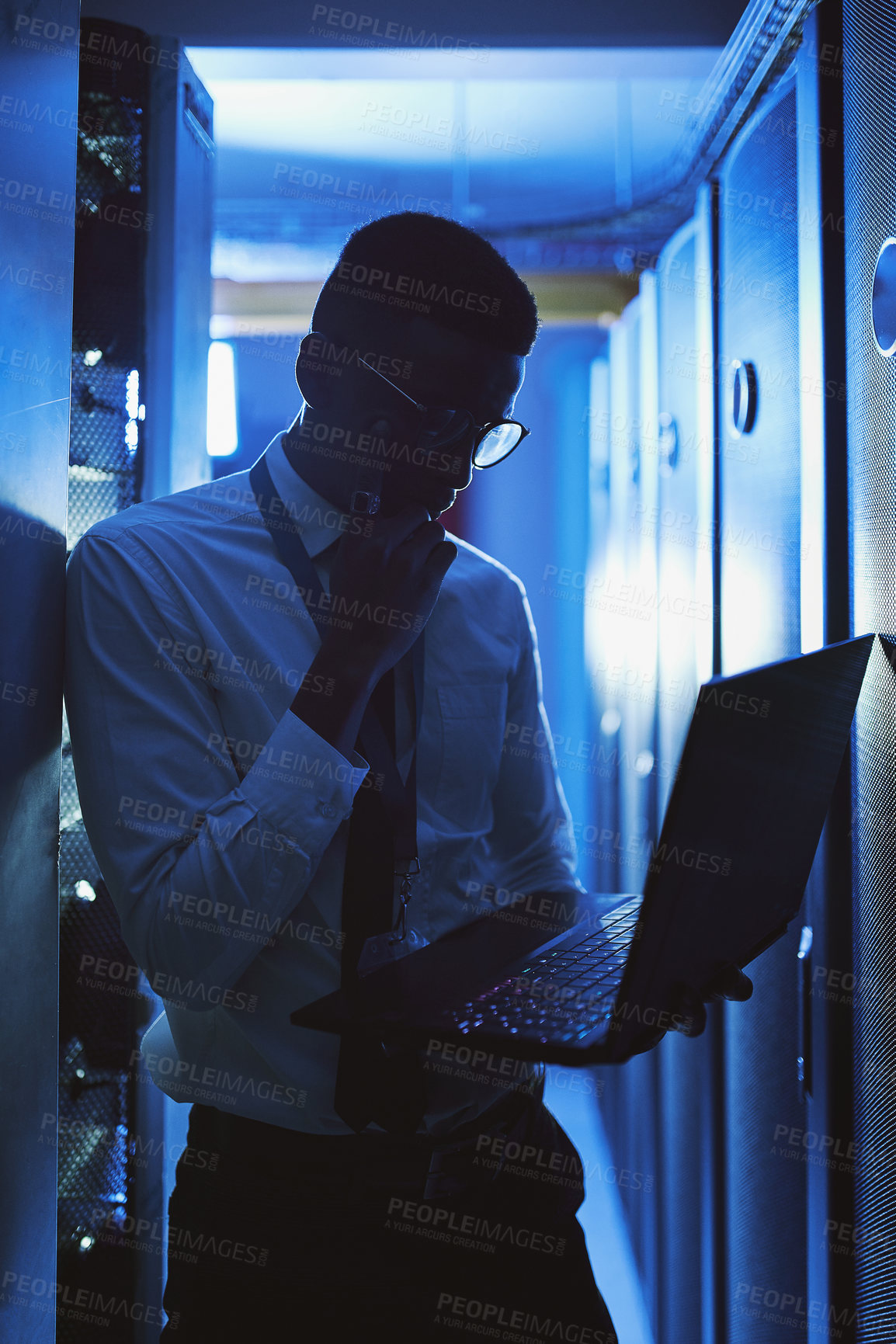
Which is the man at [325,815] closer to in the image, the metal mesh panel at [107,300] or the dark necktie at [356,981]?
the dark necktie at [356,981]

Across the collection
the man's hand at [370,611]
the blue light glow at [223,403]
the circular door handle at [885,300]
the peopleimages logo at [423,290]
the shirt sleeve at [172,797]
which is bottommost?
the shirt sleeve at [172,797]

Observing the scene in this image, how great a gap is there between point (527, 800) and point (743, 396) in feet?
2.85

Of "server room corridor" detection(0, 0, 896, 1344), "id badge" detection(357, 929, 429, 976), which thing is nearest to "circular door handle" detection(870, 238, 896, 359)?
"server room corridor" detection(0, 0, 896, 1344)

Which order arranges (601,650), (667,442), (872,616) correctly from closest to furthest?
1. (872,616)
2. (667,442)
3. (601,650)

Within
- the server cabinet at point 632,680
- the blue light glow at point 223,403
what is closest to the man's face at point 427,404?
the server cabinet at point 632,680

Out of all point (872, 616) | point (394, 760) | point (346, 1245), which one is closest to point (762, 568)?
point (872, 616)

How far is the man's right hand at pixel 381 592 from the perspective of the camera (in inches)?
42.1

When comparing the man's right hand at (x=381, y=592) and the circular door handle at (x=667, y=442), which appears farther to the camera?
the circular door handle at (x=667, y=442)

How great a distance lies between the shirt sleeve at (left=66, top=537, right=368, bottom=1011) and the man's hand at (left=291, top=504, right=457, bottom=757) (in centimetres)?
4

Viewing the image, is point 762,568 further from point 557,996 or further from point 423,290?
point 557,996

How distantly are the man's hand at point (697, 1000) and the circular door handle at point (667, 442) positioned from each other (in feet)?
5.39

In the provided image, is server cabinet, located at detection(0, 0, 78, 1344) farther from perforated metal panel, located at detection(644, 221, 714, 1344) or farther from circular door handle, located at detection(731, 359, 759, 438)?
perforated metal panel, located at detection(644, 221, 714, 1344)

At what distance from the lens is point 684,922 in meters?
0.81

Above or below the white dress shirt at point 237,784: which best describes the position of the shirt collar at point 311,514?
above
